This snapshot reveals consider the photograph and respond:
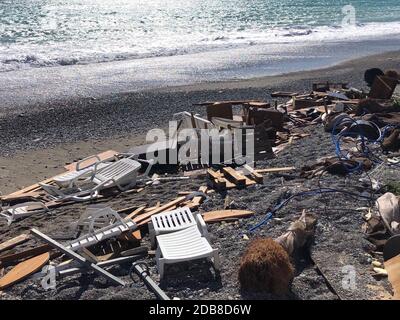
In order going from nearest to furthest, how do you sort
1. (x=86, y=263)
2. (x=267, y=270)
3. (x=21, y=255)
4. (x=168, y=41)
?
(x=267, y=270), (x=86, y=263), (x=21, y=255), (x=168, y=41)

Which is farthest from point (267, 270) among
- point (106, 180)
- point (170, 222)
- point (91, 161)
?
point (91, 161)

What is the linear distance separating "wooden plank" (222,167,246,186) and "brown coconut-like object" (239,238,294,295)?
324cm

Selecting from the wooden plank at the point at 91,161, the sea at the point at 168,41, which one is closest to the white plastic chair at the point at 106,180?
the wooden plank at the point at 91,161

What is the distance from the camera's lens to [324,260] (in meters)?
5.90

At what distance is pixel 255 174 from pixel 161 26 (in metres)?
32.9

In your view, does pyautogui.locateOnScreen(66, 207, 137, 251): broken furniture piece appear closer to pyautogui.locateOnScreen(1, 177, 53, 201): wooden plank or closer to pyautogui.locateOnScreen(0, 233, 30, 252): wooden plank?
pyautogui.locateOnScreen(0, 233, 30, 252): wooden plank

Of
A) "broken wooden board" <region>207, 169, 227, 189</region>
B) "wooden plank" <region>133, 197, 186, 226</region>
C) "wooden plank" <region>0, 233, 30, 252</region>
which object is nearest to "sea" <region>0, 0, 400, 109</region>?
"broken wooden board" <region>207, 169, 227, 189</region>

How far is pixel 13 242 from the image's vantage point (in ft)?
24.1

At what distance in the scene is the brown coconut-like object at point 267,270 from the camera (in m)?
5.20

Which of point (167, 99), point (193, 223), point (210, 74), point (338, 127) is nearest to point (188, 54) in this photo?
point (210, 74)

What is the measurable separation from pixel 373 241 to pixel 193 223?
2.21m

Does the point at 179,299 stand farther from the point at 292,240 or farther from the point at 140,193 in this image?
the point at 140,193

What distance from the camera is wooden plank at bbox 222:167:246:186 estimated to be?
8609mm

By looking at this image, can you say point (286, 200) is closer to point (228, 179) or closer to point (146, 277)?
point (228, 179)
